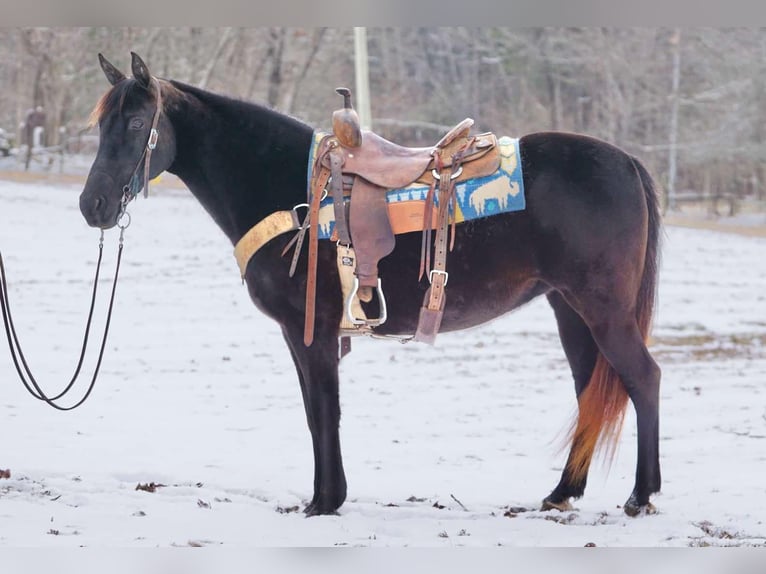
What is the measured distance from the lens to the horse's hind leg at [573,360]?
4301 millimetres

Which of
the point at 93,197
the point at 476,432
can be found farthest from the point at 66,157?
the point at 93,197

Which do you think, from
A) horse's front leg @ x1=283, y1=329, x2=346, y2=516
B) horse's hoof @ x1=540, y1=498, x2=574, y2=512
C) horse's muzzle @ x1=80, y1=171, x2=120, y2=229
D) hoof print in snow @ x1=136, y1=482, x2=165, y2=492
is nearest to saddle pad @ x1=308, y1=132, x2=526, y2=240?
horse's front leg @ x1=283, y1=329, x2=346, y2=516

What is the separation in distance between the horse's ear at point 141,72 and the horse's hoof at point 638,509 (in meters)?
2.66

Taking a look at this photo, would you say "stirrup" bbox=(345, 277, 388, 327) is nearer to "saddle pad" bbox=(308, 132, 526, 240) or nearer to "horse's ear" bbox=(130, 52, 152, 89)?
"saddle pad" bbox=(308, 132, 526, 240)

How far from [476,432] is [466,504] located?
168 cm

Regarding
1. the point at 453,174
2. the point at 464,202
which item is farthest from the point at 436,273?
the point at 453,174

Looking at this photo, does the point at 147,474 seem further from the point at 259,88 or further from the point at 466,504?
the point at 259,88

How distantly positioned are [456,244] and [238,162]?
0.99 m

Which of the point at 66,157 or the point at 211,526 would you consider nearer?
the point at 211,526

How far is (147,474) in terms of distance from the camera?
4.82m

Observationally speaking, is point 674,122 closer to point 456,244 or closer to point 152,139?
point 456,244

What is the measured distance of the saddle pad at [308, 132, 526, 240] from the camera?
3998 mm

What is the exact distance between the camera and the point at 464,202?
4.02m

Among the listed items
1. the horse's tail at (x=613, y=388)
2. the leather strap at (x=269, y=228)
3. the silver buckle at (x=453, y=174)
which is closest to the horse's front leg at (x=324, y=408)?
the leather strap at (x=269, y=228)
